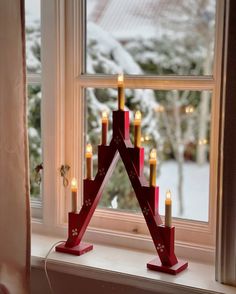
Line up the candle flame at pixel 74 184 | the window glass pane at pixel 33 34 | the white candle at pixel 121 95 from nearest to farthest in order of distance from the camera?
the white candle at pixel 121 95
the candle flame at pixel 74 184
the window glass pane at pixel 33 34

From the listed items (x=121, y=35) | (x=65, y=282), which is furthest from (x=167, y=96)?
(x=65, y=282)

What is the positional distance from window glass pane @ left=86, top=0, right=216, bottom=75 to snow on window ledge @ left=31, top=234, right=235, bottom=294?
64 cm

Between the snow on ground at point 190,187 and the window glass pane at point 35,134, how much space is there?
1.62 ft

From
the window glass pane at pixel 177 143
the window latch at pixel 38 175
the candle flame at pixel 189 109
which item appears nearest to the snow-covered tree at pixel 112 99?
the window glass pane at pixel 177 143

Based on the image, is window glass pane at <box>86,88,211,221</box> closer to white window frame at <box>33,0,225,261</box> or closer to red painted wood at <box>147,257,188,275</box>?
white window frame at <box>33,0,225,261</box>

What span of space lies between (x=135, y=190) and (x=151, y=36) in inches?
21.2

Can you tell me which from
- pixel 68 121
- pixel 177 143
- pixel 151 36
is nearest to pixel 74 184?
pixel 68 121

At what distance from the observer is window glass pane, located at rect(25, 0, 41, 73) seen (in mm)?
2004

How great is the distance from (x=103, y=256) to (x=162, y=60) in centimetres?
70

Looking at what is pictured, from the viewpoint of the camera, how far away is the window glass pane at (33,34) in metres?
2.00

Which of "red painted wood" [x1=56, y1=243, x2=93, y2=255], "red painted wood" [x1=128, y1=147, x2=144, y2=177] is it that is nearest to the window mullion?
"red painted wood" [x1=128, y1=147, x2=144, y2=177]

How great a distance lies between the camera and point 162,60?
183 cm

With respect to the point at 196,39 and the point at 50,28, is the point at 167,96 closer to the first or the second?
the point at 196,39

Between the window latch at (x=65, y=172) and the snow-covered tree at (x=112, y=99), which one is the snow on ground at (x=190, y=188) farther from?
the window latch at (x=65, y=172)
